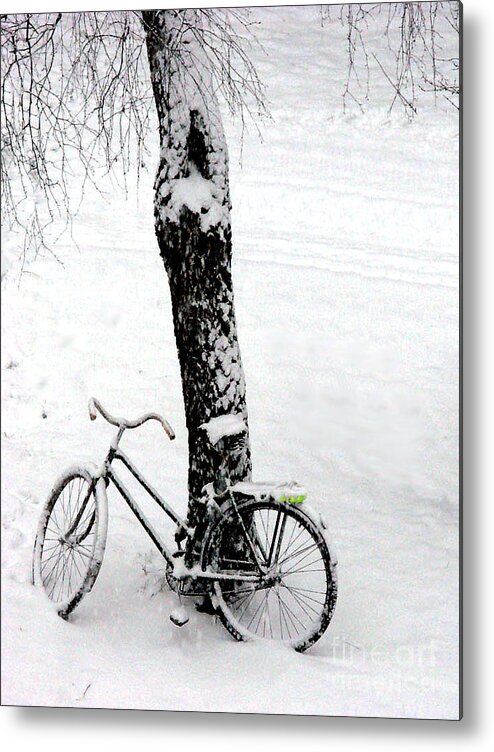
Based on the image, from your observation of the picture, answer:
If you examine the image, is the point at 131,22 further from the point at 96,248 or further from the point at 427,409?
the point at 427,409

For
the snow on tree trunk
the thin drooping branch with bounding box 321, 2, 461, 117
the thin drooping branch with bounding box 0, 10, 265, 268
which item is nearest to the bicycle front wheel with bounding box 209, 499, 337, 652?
the snow on tree trunk

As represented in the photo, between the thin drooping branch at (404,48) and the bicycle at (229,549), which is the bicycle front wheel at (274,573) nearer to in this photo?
the bicycle at (229,549)

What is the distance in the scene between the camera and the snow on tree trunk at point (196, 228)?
9.21 feet

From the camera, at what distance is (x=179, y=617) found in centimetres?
283

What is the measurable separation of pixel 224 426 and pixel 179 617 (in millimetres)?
570

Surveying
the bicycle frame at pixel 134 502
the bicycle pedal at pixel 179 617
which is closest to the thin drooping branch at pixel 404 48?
the bicycle frame at pixel 134 502

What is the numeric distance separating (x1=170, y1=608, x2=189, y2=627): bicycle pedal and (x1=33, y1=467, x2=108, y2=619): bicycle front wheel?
28 cm

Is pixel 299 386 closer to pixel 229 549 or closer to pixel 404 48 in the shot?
pixel 229 549

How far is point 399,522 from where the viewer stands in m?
2.76

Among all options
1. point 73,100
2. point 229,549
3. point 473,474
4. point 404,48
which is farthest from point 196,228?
point 473,474

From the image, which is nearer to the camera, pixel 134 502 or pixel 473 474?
pixel 473 474

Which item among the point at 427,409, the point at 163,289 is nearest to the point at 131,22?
the point at 163,289

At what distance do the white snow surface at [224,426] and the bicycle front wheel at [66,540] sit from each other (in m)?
0.36

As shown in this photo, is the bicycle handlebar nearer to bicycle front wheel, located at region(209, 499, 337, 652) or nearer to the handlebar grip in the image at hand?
the handlebar grip
